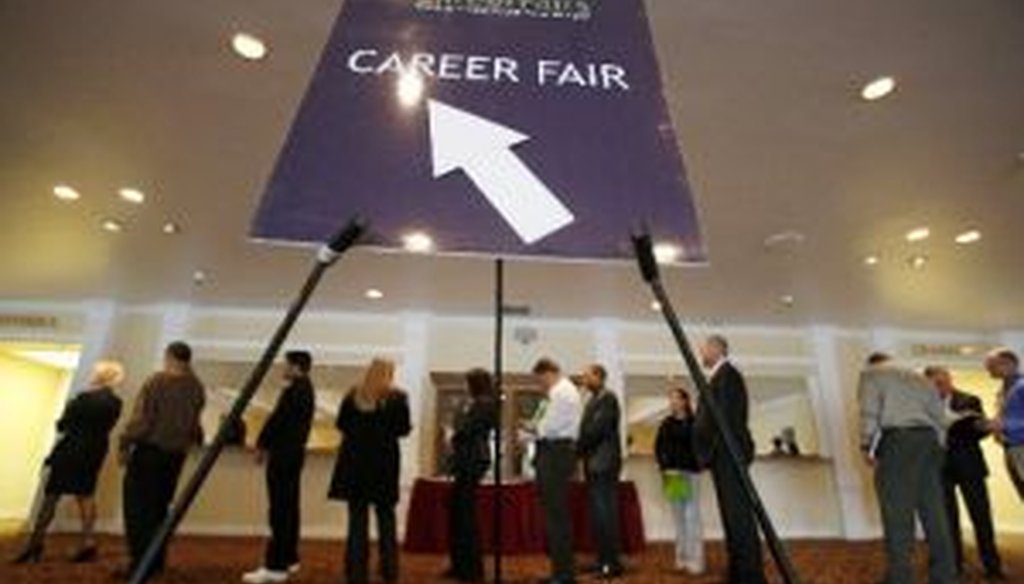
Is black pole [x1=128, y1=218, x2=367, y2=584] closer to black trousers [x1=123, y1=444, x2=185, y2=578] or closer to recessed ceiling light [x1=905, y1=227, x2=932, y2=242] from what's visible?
black trousers [x1=123, y1=444, x2=185, y2=578]

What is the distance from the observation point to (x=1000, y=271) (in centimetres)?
576

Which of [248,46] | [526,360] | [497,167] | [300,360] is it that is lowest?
[497,167]

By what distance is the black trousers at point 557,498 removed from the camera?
303 centimetres

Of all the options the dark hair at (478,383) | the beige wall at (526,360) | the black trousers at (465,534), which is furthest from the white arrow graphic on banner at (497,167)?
the beige wall at (526,360)

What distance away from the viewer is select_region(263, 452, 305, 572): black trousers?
3.12 metres

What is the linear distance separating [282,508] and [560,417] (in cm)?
146

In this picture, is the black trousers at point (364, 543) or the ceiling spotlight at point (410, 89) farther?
the black trousers at point (364, 543)

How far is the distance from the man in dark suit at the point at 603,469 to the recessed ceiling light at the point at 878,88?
2.06 metres

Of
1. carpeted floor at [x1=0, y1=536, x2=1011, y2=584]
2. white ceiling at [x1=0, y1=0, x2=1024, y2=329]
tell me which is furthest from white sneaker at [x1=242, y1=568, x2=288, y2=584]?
white ceiling at [x1=0, y1=0, x2=1024, y2=329]

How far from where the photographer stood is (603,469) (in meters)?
3.60

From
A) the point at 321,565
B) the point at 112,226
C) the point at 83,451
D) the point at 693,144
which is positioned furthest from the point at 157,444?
the point at 693,144

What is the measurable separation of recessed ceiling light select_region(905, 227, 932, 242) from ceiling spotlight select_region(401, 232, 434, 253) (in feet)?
16.9

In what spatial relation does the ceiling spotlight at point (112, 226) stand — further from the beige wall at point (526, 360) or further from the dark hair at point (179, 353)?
the beige wall at point (526, 360)

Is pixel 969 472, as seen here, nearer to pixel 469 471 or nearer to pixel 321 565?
pixel 469 471
